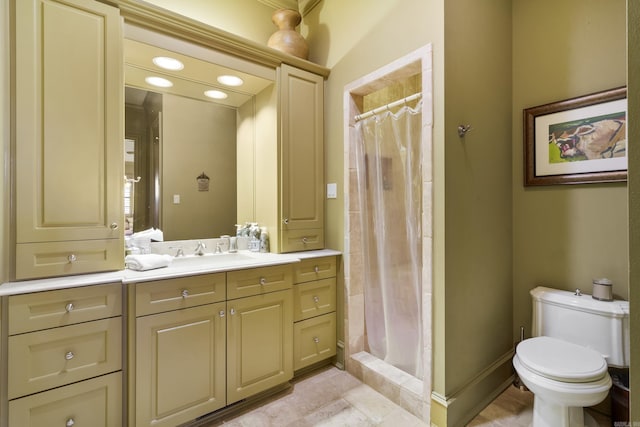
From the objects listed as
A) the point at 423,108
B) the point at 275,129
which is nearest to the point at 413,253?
the point at 423,108

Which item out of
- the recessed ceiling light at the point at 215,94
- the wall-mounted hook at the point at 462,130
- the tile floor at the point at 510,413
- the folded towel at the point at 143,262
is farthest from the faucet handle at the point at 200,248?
the tile floor at the point at 510,413

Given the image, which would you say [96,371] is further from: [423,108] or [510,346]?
[510,346]

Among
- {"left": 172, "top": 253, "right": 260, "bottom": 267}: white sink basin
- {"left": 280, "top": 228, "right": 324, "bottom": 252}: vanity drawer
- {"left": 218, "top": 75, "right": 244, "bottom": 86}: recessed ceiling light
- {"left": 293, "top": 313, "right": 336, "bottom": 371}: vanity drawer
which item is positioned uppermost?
{"left": 218, "top": 75, "right": 244, "bottom": 86}: recessed ceiling light

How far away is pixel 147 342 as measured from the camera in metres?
1.49

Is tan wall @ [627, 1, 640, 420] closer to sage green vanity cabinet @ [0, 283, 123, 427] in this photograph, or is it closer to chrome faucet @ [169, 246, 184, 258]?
sage green vanity cabinet @ [0, 283, 123, 427]

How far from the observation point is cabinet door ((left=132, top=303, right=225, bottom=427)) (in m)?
1.48

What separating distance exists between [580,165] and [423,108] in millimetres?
1082

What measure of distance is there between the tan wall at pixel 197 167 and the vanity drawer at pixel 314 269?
27.5 inches

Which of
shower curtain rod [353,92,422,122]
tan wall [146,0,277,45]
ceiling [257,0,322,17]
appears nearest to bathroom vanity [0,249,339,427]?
shower curtain rod [353,92,422,122]

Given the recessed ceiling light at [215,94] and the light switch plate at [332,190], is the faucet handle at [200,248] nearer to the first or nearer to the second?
the light switch plate at [332,190]

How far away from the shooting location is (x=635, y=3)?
0.56m

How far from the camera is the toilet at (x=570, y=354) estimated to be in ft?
4.48

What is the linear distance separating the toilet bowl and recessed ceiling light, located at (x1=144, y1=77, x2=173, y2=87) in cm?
282

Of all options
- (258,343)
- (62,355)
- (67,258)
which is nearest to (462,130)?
(258,343)
